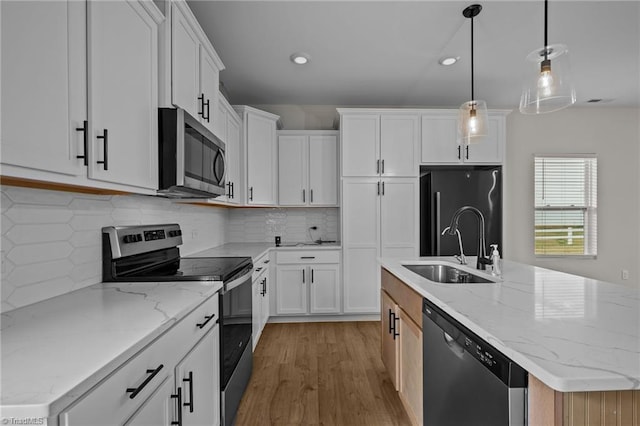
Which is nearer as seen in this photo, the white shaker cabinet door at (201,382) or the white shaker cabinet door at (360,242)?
the white shaker cabinet door at (201,382)

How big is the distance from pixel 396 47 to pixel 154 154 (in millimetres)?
2224

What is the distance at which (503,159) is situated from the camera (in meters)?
3.71

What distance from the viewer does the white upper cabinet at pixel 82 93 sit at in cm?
85

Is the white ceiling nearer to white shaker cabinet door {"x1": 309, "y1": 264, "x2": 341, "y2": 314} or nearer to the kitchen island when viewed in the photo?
the kitchen island

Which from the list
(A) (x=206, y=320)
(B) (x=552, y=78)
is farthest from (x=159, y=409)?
(B) (x=552, y=78)

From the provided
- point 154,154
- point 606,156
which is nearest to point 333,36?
point 154,154

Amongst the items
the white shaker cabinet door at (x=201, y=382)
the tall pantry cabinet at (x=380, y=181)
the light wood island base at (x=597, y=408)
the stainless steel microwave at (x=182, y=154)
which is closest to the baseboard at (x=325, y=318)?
the tall pantry cabinet at (x=380, y=181)

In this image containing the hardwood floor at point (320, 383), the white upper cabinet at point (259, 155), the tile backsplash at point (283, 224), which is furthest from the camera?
the tile backsplash at point (283, 224)

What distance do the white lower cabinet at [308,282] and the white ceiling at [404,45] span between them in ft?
6.35

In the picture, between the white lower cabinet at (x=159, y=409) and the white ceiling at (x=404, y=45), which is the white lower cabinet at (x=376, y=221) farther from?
the white lower cabinet at (x=159, y=409)

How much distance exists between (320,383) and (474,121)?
2.15m

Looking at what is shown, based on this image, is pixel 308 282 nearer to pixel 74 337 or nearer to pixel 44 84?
pixel 74 337

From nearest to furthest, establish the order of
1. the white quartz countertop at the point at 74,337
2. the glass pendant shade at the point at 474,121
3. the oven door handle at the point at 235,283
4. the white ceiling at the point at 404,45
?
the white quartz countertop at the point at 74,337 → the oven door handle at the point at 235,283 → the glass pendant shade at the point at 474,121 → the white ceiling at the point at 404,45

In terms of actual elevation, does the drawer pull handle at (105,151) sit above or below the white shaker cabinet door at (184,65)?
below
